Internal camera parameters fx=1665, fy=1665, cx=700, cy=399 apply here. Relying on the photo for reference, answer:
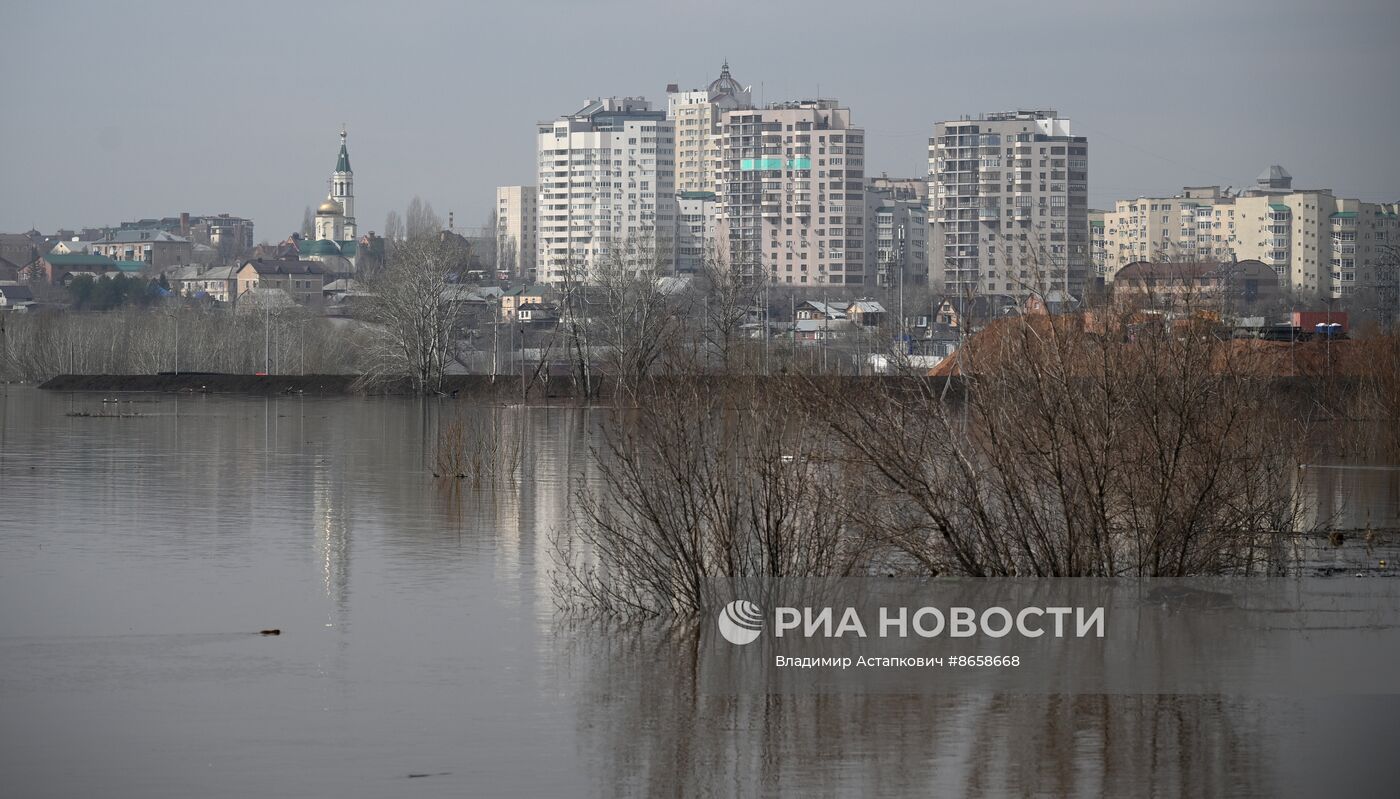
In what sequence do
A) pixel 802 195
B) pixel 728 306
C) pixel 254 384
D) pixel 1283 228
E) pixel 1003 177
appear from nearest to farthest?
1. pixel 728 306
2. pixel 254 384
3. pixel 1283 228
4. pixel 1003 177
5. pixel 802 195

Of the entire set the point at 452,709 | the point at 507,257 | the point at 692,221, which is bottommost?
the point at 452,709

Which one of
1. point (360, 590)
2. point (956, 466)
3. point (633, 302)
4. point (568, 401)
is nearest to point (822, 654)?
point (956, 466)

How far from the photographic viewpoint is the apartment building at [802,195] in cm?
14625

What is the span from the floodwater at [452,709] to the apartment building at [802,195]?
129 m

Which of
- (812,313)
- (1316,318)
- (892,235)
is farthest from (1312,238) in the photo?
(1316,318)

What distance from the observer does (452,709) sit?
9.41 m

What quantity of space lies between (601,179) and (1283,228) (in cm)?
7029

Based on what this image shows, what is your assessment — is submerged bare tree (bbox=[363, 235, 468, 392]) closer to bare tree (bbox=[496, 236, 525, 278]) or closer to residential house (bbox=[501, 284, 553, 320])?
residential house (bbox=[501, 284, 553, 320])

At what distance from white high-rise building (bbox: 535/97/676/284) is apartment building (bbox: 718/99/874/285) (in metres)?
15.2

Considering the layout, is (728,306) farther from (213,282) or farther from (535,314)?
(213,282)

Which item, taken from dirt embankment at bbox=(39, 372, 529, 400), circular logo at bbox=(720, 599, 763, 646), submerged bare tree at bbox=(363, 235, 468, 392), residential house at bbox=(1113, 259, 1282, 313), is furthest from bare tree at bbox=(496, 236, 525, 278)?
circular logo at bbox=(720, 599, 763, 646)

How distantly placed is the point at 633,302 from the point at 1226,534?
4939cm

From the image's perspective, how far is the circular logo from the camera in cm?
1066

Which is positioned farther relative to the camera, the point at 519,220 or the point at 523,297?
the point at 519,220
